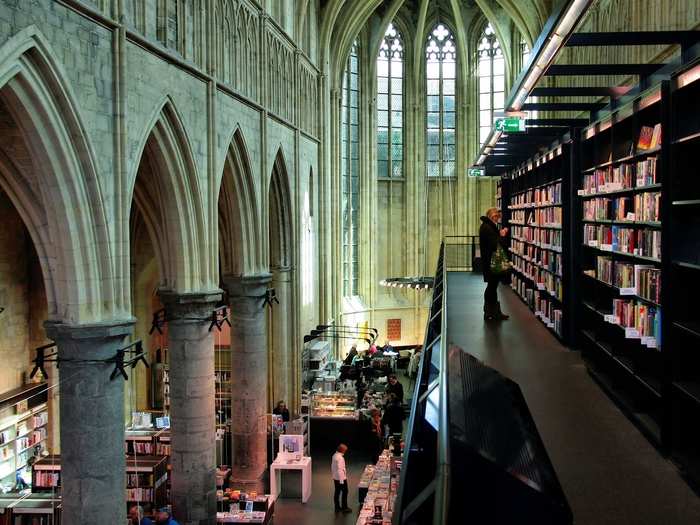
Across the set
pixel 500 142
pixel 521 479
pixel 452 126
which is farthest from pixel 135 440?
pixel 452 126

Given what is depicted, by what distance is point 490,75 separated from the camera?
31.4m

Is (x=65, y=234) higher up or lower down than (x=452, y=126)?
lower down

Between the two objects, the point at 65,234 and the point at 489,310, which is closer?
the point at 65,234

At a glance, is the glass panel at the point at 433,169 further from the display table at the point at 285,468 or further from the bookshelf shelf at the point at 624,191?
the bookshelf shelf at the point at 624,191

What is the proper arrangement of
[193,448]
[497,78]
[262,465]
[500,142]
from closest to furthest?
[193,448], [500,142], [262,465], [497,78]

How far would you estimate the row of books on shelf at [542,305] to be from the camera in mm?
9562

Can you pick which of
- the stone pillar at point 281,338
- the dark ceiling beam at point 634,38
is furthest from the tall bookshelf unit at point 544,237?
the stone pillar at point 281,338

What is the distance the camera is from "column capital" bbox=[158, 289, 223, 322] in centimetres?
1184

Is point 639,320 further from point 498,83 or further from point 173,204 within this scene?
point 498,83

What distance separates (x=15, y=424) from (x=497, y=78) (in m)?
23.3

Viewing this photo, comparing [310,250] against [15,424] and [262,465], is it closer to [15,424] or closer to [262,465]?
[262,465]

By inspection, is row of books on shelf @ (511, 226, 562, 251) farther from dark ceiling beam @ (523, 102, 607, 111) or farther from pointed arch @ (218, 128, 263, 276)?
pointed arch @ (218, 128, 263, 276)

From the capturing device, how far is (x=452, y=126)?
32.0m

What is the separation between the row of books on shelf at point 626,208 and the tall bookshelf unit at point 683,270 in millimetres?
658
